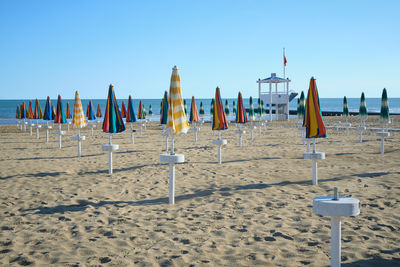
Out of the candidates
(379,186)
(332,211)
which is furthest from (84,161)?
(332,211)

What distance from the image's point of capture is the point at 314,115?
700cm

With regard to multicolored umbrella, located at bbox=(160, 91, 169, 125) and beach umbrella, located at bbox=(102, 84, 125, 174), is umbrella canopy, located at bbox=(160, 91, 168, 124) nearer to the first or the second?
multicolored umbrella, located at bbox=(160, 91, 169, 125)

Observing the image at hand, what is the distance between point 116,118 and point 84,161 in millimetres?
3063

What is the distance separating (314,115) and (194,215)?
3508mm

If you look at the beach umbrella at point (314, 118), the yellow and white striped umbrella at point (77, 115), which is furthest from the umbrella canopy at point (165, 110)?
the beach umbrella at point (314, 118)

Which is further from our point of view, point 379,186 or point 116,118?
point 116,118

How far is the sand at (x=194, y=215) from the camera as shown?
3.93 metres

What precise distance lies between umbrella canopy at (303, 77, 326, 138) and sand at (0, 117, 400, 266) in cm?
125

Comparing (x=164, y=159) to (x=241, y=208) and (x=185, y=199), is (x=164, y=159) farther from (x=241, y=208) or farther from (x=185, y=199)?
(x=241, y=208)

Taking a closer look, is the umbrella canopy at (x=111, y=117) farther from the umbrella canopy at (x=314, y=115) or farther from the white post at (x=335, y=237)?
the white post at (x=335, y=237)

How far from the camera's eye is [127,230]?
4.81m

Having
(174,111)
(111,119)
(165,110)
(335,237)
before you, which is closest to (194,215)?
(174,111)

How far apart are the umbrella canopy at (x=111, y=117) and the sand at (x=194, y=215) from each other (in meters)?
1.28

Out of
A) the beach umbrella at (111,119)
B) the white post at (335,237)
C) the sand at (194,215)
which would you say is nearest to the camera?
the white post at (335,237)
